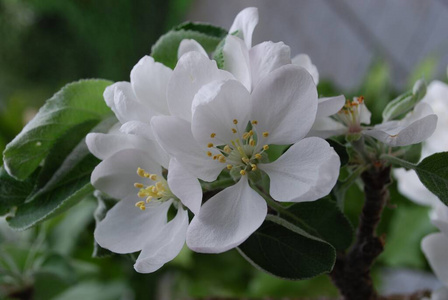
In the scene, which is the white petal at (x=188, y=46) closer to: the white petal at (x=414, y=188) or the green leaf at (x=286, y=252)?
the green leaf at (x=286, y=252)

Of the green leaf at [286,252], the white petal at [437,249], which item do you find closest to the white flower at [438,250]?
the white petal at [437,249]

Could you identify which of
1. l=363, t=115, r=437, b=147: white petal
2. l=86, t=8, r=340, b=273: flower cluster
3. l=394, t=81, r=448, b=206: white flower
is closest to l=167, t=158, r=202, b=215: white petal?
l=86, t=8, r=340, b=273: flower cluster

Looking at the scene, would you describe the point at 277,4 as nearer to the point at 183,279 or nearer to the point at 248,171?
the point at 183,279

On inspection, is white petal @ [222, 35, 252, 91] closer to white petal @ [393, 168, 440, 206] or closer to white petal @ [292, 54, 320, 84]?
white petal @ [292, 54, 320, 84]

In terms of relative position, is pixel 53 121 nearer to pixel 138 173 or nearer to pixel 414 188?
pixel 138 173

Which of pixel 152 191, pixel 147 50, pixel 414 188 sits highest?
pixel 152 191

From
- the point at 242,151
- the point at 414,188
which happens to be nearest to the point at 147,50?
the point at 414,188
